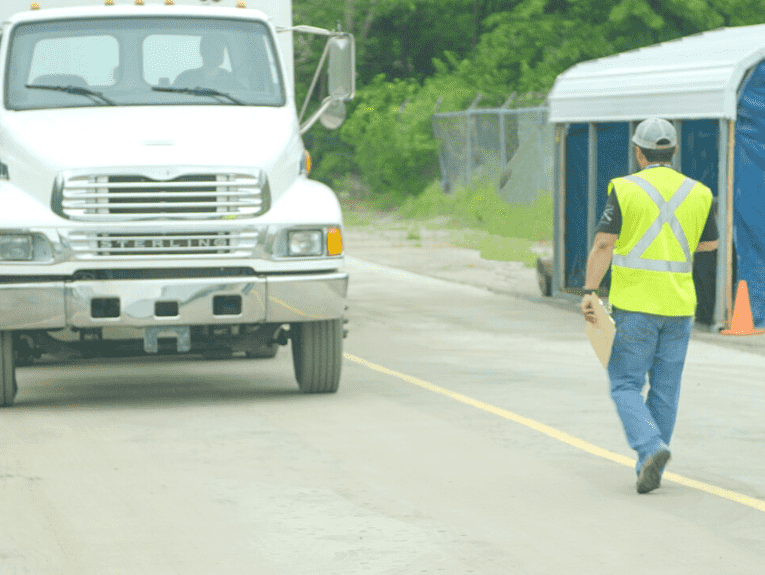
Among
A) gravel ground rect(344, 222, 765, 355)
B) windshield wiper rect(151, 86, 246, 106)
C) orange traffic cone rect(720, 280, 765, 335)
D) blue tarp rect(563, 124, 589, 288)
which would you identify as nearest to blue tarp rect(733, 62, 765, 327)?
orange traffic cone rect(720, 280, 765, 335)

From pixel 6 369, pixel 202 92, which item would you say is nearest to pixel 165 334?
pixel 6 369

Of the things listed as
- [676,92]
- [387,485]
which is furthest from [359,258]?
[387,485]

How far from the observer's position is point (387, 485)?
7504 millimetres

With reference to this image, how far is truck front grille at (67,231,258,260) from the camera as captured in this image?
9594 millimetres

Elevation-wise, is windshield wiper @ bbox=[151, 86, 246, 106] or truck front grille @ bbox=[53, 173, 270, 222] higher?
windshield wiper @ bbox=[151, 86, 246, 106]

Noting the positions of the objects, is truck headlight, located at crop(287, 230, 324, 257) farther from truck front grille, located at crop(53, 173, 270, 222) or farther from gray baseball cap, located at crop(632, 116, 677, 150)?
gray baseball cap, located at crop(632, 116, 677, 150)

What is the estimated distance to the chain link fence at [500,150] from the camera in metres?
29.2

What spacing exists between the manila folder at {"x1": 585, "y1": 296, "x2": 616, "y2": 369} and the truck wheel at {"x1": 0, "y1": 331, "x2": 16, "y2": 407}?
13.5 feet

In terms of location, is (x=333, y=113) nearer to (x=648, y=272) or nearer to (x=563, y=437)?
(x=563, y=437)

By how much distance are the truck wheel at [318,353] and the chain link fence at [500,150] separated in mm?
18384

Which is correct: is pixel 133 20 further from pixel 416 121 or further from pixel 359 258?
pixel 416 121

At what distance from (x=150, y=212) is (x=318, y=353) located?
149 cm

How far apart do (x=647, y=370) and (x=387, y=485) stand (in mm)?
1386

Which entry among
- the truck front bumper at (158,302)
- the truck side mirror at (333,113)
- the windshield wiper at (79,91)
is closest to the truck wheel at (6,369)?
the truck front bumper at (158,302)
